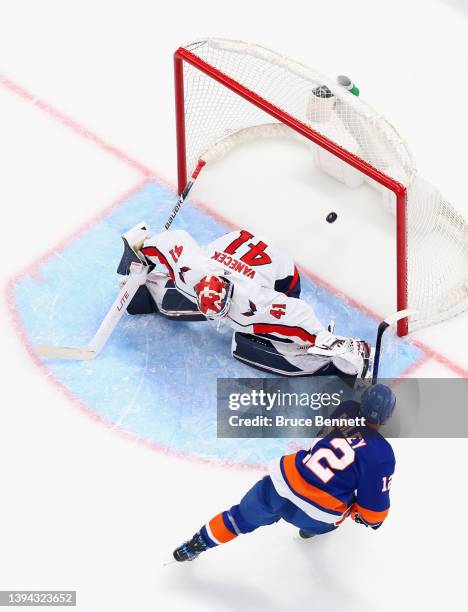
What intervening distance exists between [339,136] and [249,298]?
2.75 ft

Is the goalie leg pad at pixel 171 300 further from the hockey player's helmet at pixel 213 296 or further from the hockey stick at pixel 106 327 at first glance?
the hockey player's helmet at pixel 213 296

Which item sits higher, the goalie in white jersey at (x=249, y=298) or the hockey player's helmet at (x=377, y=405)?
the hockey player's helmet at (x=377, y=405)

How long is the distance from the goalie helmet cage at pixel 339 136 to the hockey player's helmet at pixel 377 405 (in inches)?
37.8

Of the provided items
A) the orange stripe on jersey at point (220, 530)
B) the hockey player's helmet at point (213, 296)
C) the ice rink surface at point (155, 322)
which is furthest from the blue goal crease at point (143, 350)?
the orange stripe on jersey at point (220, 530)

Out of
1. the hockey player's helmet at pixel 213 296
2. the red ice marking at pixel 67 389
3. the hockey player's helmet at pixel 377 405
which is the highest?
the hockey player's helmet at pixel 377 405

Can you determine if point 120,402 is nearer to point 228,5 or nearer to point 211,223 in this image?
point 211,223

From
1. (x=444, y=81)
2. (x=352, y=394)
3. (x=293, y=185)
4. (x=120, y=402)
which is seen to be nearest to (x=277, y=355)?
(x=352, y=394)

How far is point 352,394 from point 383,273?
30.2 inches

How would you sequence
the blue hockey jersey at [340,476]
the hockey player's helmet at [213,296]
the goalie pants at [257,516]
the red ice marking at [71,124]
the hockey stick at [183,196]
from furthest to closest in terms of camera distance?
1. the red ice marking at [71,124]
2. the hockey stick at [183,196]
3. the hockey player's helmet at [213,296]
4. the goalie pants at [257,516]
5. the blue hockey jersey at [340,476]

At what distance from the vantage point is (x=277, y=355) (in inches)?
194

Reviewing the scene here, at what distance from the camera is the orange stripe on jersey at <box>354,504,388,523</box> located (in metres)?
4.09

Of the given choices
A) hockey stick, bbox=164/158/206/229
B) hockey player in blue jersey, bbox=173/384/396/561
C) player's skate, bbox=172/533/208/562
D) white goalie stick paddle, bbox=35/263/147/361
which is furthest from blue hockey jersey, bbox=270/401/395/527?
hockey stick, bbox=164/158/206/229

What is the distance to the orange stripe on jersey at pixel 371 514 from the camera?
4.09 meters

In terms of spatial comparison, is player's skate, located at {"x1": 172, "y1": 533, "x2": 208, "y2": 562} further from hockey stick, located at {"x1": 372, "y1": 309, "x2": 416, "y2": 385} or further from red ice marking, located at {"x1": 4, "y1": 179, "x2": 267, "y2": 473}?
hockey stick, located at {"x1": 372, "y1": 309, "x2": 416, "y2": 385}
